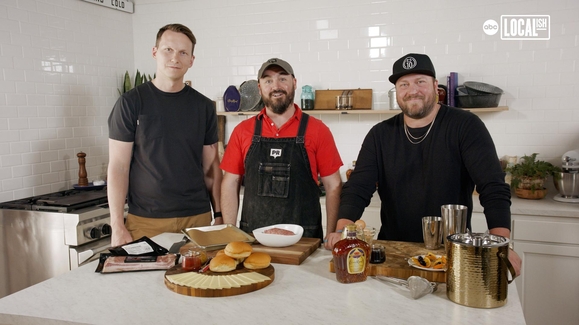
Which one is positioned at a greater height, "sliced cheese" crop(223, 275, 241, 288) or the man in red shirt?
the man in red shirt

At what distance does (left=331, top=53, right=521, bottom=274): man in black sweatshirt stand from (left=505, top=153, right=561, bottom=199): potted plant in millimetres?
1706

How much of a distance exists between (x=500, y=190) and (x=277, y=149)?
124cm

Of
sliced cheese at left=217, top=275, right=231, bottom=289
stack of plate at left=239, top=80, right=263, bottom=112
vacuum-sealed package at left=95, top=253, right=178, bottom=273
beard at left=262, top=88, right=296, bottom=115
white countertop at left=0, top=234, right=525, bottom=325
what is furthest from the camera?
stack of plate at left=239, top=80, right=263, bottom=112

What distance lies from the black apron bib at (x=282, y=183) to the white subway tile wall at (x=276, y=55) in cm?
211

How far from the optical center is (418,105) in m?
2.55

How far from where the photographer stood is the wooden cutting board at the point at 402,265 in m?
1.84

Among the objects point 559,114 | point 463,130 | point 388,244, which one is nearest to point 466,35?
point 559,114

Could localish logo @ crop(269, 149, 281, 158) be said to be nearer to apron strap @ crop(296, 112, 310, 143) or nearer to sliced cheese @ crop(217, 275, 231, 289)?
apron strap @ crop(296, 112, 310, 143)

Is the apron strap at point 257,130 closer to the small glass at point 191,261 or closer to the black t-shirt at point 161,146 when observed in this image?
the black t-shirt at point 161,146

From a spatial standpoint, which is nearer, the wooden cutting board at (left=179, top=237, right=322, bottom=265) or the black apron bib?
the wooden cutting board at (left=179, top=237, right=322, bottom=265)

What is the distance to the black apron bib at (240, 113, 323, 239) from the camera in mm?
2889

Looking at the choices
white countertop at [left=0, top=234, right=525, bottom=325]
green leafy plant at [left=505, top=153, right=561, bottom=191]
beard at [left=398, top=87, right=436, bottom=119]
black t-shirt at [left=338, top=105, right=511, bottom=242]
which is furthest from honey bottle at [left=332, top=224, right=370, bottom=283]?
green leafy plant at [left=505, top=153, right=561, bottom=191]

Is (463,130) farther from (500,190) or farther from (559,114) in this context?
(559,114)

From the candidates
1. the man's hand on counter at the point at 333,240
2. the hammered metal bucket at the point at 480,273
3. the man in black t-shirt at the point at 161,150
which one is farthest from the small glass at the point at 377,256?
the man in black t-shirt at the point at 161,150
